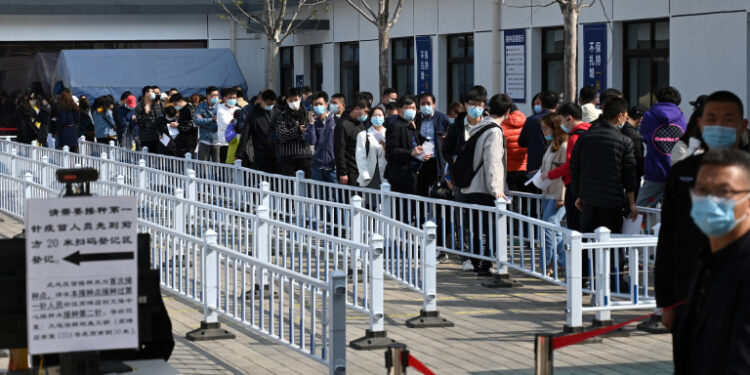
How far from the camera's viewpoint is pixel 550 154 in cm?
1255

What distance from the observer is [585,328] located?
10.0m

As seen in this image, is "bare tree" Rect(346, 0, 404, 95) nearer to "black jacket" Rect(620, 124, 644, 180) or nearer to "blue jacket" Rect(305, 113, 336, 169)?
"blue jacket" Rect(305, 113, 336, 169)

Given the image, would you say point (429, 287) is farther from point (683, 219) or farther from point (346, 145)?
point (346, 145)

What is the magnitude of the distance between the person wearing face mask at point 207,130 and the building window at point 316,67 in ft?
Answer: 51.4

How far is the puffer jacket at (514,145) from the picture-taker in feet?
47.8

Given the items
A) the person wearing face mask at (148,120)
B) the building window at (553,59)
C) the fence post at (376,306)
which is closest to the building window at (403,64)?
the building window at (553,59)

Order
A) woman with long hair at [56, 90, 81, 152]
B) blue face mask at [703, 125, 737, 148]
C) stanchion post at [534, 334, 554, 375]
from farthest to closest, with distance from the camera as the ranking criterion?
woman with long hair at [56, 90, 81, 152], blue face mask at [703, 125, 737, 148], stanchion post at [534, 334, 554, 375]

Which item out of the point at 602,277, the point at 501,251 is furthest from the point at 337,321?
the point at 501,251

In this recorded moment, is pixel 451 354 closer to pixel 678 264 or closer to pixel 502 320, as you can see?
pixel 502 320

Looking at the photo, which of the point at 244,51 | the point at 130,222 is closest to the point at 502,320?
the point at 130,222

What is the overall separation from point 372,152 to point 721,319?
1091cm

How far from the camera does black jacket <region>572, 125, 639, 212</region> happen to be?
1076cm

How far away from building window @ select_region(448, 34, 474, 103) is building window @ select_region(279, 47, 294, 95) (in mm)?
11059

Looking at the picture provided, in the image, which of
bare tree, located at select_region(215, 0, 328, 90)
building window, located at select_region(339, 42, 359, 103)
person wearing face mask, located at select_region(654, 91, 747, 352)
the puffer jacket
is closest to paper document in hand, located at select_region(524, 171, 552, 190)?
the puffer jacket
